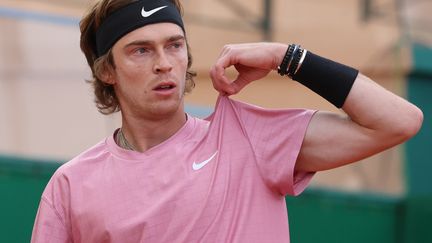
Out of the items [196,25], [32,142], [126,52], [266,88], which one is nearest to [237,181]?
[126,52]

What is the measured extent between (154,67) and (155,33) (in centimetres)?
12

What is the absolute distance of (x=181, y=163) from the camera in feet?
11.5

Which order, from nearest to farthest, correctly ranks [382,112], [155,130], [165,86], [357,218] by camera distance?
[382,112] → [165,86] → [155,130] → [357,218]

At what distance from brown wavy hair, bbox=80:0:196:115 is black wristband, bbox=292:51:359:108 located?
0.57m

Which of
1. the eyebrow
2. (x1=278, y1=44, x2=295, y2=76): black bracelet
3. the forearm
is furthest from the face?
the forearm

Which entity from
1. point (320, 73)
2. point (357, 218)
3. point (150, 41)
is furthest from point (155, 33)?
point (357, 218)

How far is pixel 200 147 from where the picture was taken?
3.56 meters

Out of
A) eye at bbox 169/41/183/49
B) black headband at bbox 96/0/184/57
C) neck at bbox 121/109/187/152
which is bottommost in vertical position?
neck at bbox 121/109/187/152

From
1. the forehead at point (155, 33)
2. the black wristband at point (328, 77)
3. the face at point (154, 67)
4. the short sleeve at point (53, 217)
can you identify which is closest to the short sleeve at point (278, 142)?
the black wristband at point (328, 77)

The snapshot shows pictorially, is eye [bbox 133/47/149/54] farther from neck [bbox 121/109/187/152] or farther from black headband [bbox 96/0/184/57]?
neck [bbox 121/109/187/152]

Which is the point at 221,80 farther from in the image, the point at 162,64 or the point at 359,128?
the point at 359,128

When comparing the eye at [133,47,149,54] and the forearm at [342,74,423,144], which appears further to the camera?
the eye at [133,47,149,54]

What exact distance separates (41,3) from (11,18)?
254 cm

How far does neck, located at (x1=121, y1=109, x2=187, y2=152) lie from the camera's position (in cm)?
365
